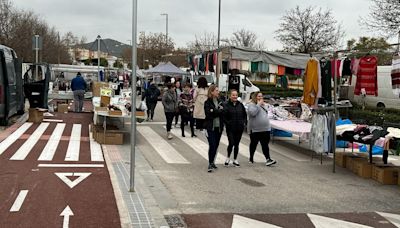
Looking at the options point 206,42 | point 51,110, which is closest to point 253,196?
point 51,110

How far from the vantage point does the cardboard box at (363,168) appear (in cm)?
955

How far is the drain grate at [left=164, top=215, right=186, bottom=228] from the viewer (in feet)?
19.7

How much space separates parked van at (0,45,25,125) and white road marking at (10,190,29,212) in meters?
7.75

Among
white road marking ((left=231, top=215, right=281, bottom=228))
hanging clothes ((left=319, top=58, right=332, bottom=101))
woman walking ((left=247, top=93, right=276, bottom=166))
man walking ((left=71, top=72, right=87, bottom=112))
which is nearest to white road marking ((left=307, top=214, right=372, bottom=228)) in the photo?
white road marking ((left=231, top=215, right=281, bottom=228))

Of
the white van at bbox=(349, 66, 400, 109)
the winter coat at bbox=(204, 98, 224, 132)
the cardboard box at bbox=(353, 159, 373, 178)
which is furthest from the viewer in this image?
the white van at bbox=(349, 66, 400, 109)

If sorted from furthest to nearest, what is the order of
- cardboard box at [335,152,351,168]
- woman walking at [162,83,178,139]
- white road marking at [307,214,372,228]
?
woman walking at [162,83,178,139] < cardboard box at [335,152,351,168] < white road marking at [307,214,372,228]

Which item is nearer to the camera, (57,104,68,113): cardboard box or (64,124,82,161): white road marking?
(64,124,82,161): white road marking

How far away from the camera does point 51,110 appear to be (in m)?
20.8

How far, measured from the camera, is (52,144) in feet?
39.9

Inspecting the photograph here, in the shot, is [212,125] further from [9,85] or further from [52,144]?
[9,85]

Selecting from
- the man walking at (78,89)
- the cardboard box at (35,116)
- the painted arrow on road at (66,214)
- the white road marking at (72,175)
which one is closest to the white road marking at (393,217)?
the painted arrow on road at (66,214)

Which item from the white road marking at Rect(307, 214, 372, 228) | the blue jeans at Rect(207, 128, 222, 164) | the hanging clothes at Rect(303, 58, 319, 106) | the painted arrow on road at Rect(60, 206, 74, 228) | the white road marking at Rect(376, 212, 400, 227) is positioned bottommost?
the white road marking at Rect(376, 212, 400, 227)

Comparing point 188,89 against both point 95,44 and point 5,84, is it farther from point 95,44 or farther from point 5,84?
point 5,84

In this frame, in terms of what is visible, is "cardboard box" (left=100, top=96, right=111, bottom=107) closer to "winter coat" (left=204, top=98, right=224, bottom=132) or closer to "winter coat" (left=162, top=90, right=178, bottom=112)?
"winter coat" (left=162, top=90, right=178, bottom=112)
